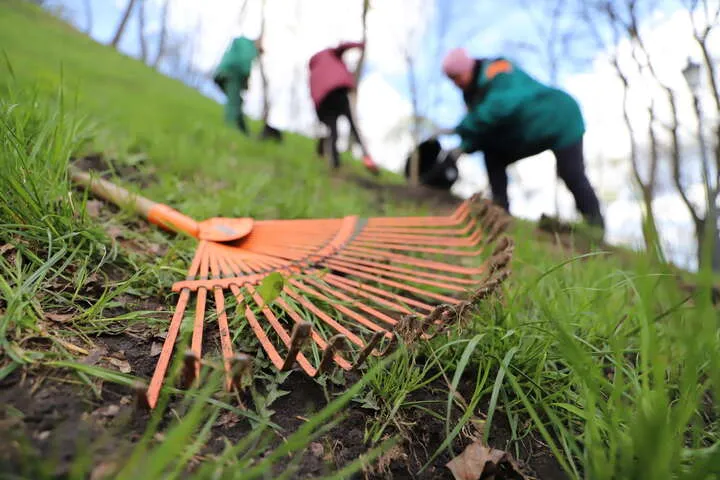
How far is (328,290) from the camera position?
1.16 meters

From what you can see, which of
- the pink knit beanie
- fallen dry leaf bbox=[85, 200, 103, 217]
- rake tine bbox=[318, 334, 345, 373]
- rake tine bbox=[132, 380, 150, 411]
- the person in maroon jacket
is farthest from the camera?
the person in maroon jacket

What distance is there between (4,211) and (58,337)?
411mm

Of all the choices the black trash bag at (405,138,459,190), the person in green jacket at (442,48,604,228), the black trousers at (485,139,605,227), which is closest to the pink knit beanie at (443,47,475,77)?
the person in green jacket at (442,48,604,228)

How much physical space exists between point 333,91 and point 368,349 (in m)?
4.11

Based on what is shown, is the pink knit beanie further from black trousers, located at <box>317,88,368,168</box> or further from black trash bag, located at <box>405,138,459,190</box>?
black trousers, located at <box>317,88,368,168</box>

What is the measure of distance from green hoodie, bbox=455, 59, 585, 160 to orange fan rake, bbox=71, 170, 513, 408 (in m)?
1.76

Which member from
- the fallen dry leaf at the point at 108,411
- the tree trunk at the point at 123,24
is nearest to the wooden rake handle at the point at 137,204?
the fallen dry leaf at the point at 108,411

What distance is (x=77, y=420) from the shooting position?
25.0 inches

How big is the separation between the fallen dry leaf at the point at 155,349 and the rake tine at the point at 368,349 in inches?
16.4

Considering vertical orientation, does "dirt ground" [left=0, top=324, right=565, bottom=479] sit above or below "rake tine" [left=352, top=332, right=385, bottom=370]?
below

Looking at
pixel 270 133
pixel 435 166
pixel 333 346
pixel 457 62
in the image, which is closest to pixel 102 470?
pixel 333 346

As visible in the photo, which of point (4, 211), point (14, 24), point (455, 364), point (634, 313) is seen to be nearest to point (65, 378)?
point (4, 211)

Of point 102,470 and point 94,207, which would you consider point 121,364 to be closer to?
point 102,470

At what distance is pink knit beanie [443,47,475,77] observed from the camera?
3.54m
